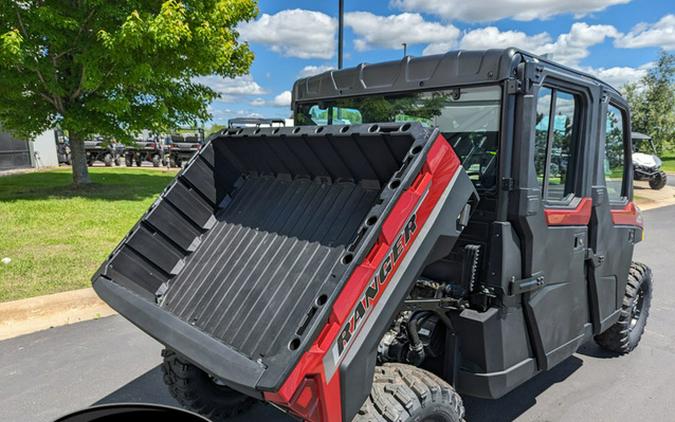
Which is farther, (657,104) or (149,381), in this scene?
(657,104)

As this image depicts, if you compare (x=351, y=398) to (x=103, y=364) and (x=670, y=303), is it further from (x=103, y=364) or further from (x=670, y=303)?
(x=670, y=303)

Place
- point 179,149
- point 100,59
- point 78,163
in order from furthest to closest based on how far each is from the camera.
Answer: point 179,149 → point 78,163 → point 100,59

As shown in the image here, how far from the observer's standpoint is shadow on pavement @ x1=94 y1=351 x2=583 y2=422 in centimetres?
321

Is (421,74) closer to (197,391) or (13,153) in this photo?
(197,391)

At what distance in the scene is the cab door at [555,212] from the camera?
2549mm

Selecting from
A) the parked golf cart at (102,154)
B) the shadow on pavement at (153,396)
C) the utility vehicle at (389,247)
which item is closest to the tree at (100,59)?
the shadow on pavement at (153,396)

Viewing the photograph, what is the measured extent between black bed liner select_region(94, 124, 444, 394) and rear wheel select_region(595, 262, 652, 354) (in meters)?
2.89

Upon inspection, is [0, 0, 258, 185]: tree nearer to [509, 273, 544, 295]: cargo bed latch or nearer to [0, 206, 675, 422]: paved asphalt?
[0, 206, 675, 422]: paved asphalt

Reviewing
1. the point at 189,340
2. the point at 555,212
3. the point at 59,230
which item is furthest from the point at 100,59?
the point at 555,212

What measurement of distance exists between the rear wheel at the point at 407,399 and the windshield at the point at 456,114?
1.09 meters

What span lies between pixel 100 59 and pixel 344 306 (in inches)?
444

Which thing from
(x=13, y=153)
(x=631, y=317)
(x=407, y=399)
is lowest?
(x=631, y=317)

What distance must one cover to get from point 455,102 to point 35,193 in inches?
508

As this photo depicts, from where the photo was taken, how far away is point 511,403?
3.39 m
